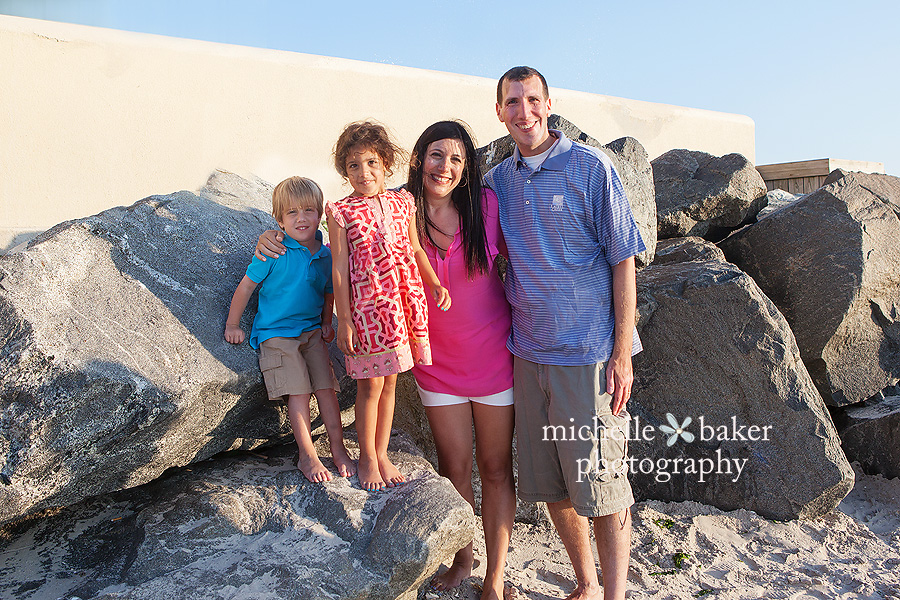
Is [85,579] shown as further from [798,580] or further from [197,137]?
[197,137]

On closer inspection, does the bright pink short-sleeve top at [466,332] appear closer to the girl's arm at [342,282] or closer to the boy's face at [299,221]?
the girl's arm at [342,282]

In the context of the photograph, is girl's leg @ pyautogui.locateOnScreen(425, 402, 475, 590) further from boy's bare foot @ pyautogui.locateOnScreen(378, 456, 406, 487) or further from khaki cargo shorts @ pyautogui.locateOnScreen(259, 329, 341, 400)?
khaki cargo shorts @ pyautogui.locateOnScreen(259, 329, 341, 400)

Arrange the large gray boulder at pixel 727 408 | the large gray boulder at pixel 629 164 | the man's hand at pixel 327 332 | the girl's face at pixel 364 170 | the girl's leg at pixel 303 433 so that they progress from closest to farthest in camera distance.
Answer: the girl's face at pixel 364 170, the girl's leg at pixel 303 433, the man's hand at pixel 327 332, the large gray boulder at pixel 727 408, the large gray boulder at pixel 629 164

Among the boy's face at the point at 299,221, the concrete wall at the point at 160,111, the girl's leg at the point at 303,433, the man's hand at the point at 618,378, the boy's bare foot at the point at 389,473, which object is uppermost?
the concrete wall at the point at 160,111

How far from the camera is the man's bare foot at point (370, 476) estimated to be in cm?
276

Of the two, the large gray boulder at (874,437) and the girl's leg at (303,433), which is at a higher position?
the girl's leg at (303,433)

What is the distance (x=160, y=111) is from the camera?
5969 mm

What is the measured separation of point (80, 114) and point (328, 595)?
15.9ft

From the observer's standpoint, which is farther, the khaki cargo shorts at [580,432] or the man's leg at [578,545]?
the man's leg at [578,545]

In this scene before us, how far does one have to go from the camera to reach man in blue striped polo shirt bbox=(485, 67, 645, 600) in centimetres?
265

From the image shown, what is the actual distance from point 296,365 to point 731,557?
227cm

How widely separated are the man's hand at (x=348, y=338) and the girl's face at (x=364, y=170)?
0.53m

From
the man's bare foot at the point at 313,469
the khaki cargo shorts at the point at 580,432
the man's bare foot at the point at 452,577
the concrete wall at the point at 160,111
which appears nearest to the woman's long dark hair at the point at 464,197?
the khaki cargo shorts at the point at 580,432

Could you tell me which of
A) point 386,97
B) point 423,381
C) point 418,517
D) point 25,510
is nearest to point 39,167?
point 386,97
